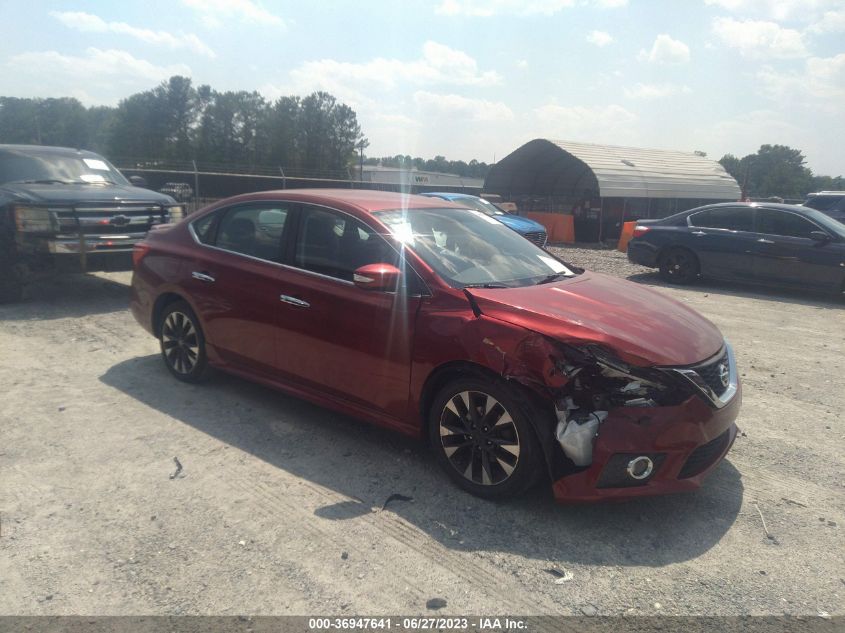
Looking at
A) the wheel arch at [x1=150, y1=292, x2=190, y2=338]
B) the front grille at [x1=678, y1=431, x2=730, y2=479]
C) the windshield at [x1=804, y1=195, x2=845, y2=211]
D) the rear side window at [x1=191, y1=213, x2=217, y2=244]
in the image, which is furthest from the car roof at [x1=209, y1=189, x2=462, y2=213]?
the windshield at [x1=804, y1=195, x2=845, y2=211]

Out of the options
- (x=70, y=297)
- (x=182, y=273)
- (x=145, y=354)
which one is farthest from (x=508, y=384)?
(x=70, y=297)

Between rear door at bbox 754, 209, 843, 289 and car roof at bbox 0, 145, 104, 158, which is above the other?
car roof at bbox 0, 145, 104, 158

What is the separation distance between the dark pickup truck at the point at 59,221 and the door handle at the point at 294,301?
4.84 meters

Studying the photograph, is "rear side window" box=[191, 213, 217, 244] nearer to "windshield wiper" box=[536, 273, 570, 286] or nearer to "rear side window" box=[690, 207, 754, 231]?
"windshield wiper" box=[536, 273, 570, 286]

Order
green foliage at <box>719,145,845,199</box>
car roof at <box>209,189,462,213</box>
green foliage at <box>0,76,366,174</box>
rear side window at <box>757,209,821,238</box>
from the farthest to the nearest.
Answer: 1. green foliage at <box>0,76,366,174</box>
2. green foliage at <box>719,145,845,199</box>
3. rear side window at <box>757,209,821,238</box>
4. car roof at <box>209,189,462,213</box>

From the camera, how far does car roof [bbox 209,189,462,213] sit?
15.0 feet

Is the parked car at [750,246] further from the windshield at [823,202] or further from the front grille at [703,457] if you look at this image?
the front grille at [703,457]

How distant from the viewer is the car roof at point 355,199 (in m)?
4.57

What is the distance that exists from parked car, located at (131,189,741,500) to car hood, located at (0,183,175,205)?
3.63 meters

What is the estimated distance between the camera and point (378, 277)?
3891mm

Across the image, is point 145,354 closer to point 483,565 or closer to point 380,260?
point 380,260

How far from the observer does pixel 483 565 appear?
310 centimetres

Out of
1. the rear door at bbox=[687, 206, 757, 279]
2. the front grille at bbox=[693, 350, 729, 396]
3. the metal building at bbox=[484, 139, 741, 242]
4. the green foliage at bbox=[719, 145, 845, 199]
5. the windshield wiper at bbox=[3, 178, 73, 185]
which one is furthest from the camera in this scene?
the green foliage at bbox=[719, 145, 845, 199]

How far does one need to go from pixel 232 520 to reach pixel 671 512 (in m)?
2.37
